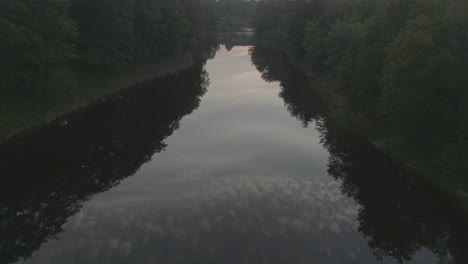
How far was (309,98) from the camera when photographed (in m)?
65.4

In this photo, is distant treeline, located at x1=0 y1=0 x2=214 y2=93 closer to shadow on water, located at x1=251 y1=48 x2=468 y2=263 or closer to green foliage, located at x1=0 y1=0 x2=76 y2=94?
green foliage, located at x1=0 y1=0 x2=76 y2=94

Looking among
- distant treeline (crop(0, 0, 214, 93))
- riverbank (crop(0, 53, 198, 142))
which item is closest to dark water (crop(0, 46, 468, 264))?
riverbank (crop(0, 53, 198, 142))

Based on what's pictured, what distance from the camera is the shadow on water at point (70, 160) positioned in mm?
26359

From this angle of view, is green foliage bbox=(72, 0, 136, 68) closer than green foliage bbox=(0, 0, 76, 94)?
No

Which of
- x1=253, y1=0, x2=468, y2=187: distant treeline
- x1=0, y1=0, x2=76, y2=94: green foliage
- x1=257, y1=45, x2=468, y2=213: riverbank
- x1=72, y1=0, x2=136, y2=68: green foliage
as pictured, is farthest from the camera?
x1=72, y1=0, x2=136, y2=68: green foliage

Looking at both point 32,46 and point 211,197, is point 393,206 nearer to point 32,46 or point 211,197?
point 211,197

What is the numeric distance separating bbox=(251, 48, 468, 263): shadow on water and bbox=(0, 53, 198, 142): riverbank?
30244 millimetres

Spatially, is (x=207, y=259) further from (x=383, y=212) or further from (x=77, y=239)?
(x=383, y=212)

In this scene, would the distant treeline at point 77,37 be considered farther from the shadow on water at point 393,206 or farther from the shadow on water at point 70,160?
→ the shadow on water at point 393,206

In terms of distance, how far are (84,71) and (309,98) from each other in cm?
3466

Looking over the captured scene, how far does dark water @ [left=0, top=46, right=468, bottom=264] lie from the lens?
952 inches

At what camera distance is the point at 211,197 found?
30625 millimetres

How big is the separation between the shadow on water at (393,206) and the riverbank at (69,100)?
3024cm

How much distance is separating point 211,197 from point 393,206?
12.9 m
